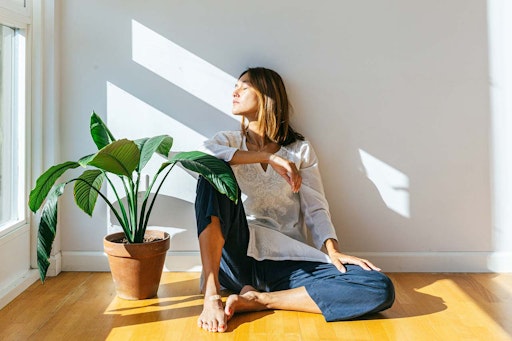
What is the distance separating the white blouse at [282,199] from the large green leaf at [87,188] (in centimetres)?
47

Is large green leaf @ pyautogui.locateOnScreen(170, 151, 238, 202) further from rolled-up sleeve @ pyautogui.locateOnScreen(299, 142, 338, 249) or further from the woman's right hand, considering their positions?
rolled-up sleeve @ pyautogui.locateOnScreen(299, 142, 338, 249)

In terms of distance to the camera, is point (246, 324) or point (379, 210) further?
point (379, 210)

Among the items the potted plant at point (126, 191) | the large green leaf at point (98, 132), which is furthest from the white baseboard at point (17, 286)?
the large green leaf at point (98, 132)

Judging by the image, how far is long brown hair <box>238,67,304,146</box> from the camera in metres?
2.54

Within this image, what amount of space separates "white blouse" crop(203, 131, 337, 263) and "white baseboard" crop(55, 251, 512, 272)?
0.40 metres

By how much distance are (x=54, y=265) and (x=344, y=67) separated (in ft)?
5.50

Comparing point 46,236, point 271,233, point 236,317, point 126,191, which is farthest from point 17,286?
point 271,233

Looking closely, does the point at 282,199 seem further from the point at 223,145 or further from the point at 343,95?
the point at 343,95

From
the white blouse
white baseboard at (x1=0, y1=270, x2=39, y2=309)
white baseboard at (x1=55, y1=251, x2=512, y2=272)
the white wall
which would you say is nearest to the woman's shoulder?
the white blouse

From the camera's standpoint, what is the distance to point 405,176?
8.99 feet

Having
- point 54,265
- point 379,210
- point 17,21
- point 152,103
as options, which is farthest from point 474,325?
point 17,21

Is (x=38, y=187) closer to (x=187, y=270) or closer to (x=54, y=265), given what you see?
(x=54, y=265)

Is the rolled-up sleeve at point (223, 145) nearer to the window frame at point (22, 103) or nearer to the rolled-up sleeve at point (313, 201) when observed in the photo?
the rolled-up sleeve at point (313, 201)

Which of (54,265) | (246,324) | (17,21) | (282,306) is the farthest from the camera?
(54,265)
